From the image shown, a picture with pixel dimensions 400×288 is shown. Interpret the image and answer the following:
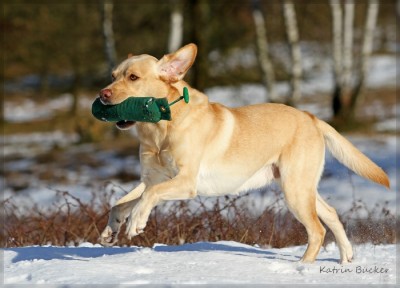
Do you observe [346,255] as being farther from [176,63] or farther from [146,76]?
[146,76]

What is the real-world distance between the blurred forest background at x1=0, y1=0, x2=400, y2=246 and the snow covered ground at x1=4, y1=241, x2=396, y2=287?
93cm

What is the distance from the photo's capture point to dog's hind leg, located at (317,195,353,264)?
6363 mm

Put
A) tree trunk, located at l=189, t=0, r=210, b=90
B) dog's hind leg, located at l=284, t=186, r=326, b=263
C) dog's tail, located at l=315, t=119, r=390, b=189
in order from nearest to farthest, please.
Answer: dog's hind leg, located at l=284, t=186, r=326, b=263 < dog's tail, located at l=315, t=119, r=390, b=189 < tree trunk, located at l=189, t=0, r=210, b=90

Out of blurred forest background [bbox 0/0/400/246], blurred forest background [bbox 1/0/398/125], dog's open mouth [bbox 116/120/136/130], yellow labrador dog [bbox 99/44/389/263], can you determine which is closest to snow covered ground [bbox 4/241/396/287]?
yellow labrador dog [bbox 99/44/389/263]

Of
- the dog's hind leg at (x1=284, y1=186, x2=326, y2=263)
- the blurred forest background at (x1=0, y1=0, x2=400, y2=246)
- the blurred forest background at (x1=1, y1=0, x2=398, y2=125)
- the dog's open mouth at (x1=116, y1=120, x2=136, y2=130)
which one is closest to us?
the dog's open mouth at (x1=116, y1=120, x2=136, y2=130)

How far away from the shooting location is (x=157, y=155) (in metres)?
5.97

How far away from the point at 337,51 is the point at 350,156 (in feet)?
46.5

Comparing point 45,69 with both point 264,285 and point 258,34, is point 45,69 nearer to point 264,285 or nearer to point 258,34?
A: point 258,34

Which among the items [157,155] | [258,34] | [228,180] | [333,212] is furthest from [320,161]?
[258,34]

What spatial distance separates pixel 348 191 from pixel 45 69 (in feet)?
84.3

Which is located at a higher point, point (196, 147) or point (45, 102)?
point (45, 102)

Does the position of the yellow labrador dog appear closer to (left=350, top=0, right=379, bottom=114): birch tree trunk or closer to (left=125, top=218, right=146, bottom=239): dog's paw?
(left=125, top=218, right=146, bottom=239): dog's paw

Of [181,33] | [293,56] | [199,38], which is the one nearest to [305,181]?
[199,38]

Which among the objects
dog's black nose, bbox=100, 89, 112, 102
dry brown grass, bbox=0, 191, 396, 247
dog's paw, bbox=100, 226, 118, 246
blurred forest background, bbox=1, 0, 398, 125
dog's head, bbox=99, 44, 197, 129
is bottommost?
dog's paw, bbox=100, 226, 118, 246
